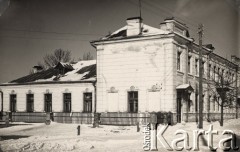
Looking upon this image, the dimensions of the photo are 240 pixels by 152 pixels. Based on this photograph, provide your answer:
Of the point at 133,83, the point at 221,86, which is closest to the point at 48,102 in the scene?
the point at 133,83

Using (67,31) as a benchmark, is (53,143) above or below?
below

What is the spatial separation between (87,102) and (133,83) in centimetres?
296

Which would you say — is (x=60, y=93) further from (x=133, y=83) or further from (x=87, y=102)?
(x=133, y=83)

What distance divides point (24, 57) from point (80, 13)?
1121mm

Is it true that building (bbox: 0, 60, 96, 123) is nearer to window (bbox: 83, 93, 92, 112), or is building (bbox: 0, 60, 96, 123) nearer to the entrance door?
window (bbox: 83, 93, 92, 112)

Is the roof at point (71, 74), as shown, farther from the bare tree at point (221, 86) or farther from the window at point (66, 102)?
the bare tree at point (221, 86)

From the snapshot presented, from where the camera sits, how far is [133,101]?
12.6m

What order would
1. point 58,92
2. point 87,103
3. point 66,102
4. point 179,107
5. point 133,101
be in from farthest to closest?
point 58,92, point 66,102, point 87,103, point 133,101, point 179,107

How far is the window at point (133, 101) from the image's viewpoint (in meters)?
12.5

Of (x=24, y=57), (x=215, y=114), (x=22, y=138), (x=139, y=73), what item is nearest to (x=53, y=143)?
(x=22, y=138)

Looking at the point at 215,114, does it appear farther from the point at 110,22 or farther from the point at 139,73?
the point at 110,22

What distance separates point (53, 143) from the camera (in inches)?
261

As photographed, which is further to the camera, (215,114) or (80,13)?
(215,114)

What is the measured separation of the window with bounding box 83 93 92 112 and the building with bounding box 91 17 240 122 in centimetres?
122
